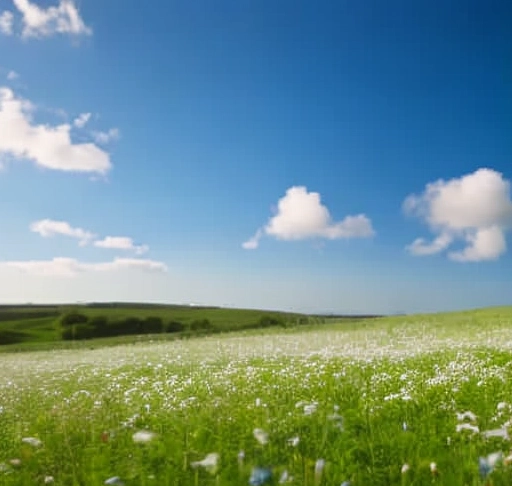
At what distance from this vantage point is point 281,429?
686 cm

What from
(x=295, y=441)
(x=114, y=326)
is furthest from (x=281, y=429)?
(x=114, y=326)

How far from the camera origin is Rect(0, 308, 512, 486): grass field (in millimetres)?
5168

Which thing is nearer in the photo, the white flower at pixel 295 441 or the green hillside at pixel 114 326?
the white flower at pixel 295 441

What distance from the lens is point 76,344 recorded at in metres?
53.8

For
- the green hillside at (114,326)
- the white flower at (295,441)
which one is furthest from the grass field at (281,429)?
the green hillside at (114,326)

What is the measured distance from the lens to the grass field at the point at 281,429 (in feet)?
17.0

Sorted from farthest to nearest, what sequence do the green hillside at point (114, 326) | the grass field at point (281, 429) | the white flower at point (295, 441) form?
1. the green hillside at point (114, 326)
2. the grass field at point (281, 429)
3. the white flower at point (295, 441)

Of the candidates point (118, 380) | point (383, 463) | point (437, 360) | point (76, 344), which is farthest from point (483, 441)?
point (76, 344)

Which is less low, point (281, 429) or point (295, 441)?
point (295, 441)

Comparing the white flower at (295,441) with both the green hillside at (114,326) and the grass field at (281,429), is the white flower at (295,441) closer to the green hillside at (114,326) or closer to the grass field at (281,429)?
the grass field at (281,429)

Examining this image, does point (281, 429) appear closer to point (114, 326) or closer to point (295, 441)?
point (295, 441)

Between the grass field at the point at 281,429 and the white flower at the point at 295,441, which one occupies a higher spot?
the white flower at the point at 295,441

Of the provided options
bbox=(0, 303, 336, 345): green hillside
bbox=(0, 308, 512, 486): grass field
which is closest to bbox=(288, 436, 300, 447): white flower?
bbox=(0, 308, 512, 486): grass field

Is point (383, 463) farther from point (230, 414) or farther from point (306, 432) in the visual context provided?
point (230, 414)
